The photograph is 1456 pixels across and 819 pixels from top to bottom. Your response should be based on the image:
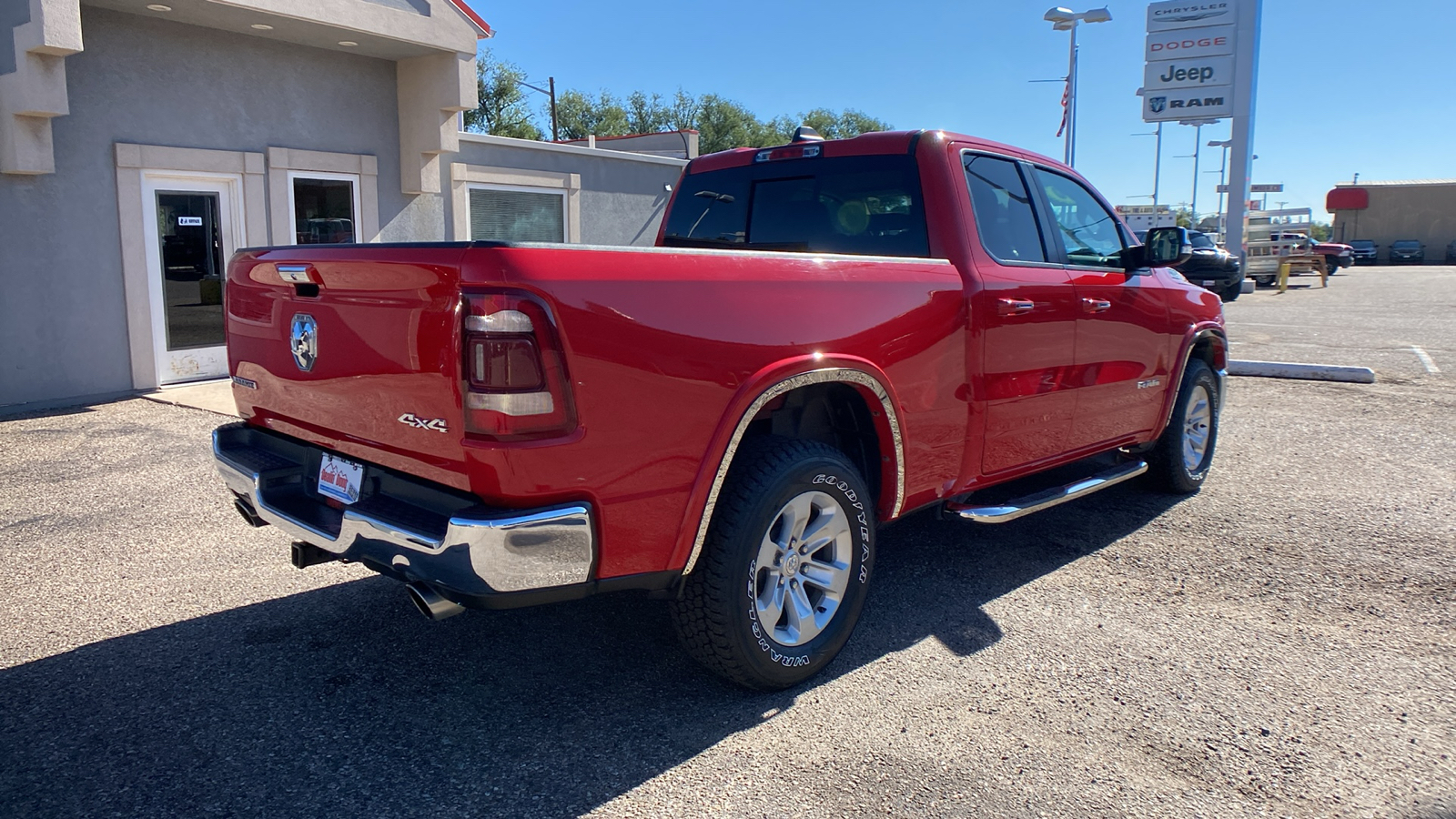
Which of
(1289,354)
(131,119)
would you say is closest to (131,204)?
(131,119)

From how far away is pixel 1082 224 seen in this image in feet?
16.5

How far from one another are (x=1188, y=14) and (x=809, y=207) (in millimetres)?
22281

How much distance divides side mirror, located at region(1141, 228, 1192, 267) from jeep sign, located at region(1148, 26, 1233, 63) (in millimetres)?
20544

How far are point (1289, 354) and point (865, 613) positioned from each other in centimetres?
1076

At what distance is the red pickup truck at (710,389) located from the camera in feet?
8.45

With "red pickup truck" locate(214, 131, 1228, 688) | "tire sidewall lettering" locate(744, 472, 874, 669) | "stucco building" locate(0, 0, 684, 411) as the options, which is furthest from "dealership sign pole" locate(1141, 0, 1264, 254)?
"tire sidewall lettering" locate(744, 472, 874, 669)

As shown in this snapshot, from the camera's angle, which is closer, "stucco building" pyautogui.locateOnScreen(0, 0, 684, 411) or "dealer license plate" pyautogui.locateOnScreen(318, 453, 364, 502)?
"dealer license plate" pyautogui.locateOnScreen(318, 453, 364, 502)

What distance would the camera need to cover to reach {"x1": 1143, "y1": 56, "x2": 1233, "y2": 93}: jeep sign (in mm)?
22328

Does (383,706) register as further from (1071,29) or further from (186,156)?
(1071,29)

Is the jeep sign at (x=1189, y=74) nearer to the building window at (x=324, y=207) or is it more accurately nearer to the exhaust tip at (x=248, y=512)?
the building window at (x=324, y=207)

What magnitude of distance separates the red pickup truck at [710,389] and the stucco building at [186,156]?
6.54 meters

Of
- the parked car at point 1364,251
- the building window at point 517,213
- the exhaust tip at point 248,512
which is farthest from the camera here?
the parked car at point 1364,251

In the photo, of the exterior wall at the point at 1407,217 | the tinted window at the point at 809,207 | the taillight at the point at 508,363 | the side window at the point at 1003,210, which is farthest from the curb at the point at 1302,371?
the exterior wall at the point at 1407,217

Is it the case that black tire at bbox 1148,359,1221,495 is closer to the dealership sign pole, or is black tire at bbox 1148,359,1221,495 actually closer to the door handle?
the door handle
